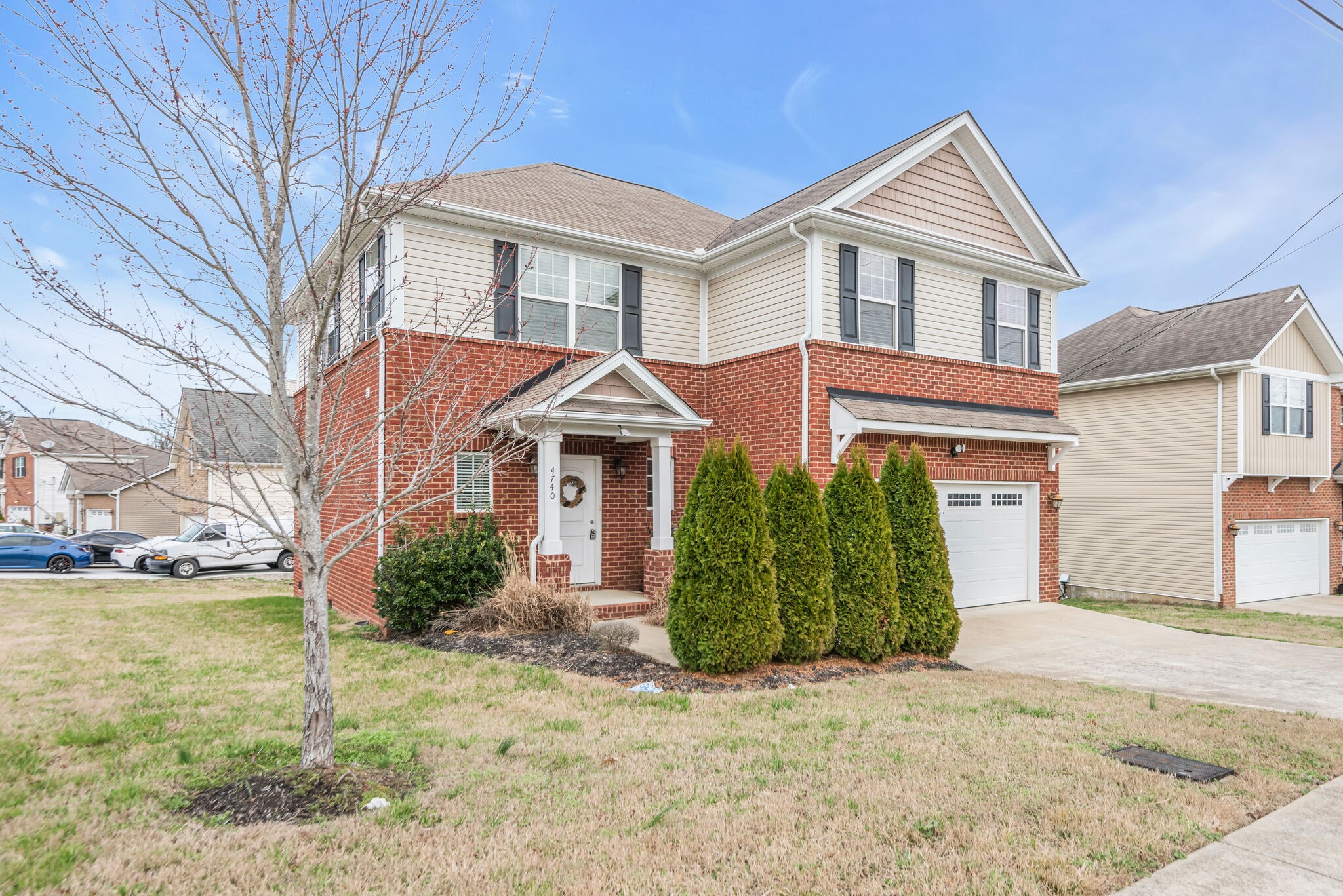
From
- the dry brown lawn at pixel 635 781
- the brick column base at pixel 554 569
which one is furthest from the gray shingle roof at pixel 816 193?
the dry brown lawn at pixel 635 781

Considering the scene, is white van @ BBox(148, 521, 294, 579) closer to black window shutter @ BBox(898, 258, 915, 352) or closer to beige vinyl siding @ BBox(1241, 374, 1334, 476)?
black window shutter @ BBox(898, 258, 915, 352)

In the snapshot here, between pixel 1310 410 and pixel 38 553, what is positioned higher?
pixel 1310 410

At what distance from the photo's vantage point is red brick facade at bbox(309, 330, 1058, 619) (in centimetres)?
1170

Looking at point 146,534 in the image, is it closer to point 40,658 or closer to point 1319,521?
point 40,658

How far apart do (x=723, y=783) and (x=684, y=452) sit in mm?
8903

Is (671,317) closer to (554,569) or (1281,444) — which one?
(554,569)

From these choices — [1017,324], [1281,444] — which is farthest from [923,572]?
[1281,444]

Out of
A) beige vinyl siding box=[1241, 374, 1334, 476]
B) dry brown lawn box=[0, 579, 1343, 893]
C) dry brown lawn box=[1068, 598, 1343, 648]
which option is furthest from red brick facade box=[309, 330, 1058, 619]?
beige vinyl siding box=[1241, 374, 1334, 476]

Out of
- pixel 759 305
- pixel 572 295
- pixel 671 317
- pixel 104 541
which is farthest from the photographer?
pixel 104 541

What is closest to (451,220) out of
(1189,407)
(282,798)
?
(282,798)

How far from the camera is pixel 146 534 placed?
3519 centimetres

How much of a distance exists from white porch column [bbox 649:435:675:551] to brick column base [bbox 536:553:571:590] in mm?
1594

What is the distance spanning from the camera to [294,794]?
449cm

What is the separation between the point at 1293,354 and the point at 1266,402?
5.93ft
